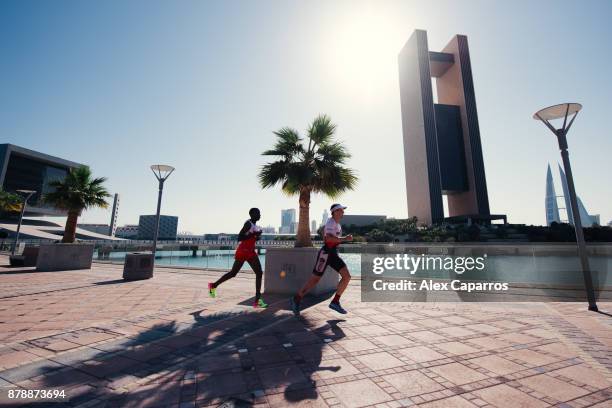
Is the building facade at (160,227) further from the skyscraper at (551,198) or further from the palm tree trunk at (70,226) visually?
the skyscraper at (551,198)

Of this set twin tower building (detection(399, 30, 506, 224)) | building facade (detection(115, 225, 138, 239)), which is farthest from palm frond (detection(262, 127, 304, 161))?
building facade (detection(115, 225, 138, 239))

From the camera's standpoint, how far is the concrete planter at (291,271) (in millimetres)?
6855

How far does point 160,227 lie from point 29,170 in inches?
3256

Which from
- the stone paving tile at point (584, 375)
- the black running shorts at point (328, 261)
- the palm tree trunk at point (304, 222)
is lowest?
the stone paving tile at point (584, 375)

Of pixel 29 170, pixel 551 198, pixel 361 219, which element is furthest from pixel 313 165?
pixel 551 198

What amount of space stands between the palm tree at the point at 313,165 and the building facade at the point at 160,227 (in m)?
134

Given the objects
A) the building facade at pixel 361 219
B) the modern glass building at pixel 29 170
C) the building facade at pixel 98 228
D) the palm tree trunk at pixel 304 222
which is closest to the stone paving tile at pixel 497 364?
the palm tree trunk at pixel 304 222

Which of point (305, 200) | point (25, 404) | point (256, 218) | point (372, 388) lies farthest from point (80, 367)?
point (305, 200)

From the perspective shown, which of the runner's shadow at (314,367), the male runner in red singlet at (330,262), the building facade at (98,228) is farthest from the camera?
the building facade at (98,228)

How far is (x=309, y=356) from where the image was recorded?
2922mm

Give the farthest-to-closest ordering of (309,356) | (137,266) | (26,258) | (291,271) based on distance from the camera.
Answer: (26,258), (137,266), (291,271), (309,356)

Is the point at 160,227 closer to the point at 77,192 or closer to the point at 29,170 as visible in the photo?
the point at 29,170

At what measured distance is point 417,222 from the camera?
8456cm

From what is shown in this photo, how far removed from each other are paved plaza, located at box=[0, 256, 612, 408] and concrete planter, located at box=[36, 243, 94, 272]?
31.8ft
